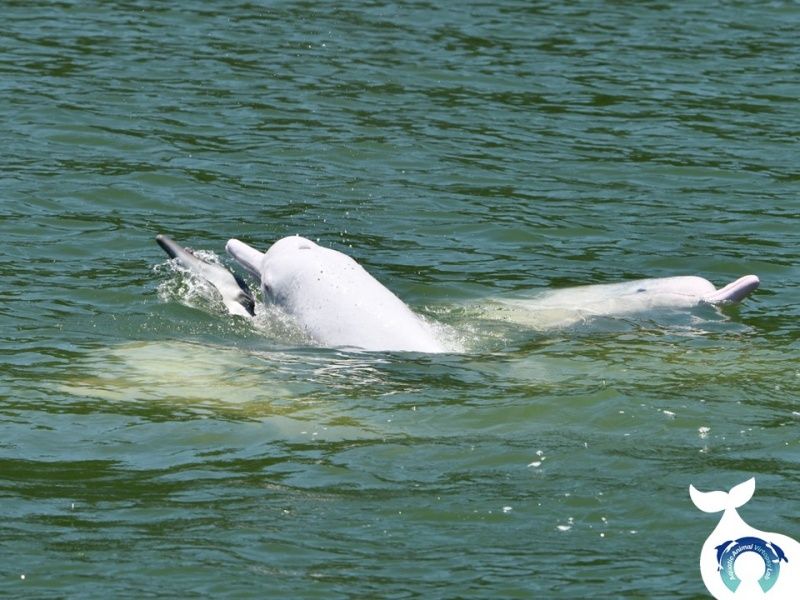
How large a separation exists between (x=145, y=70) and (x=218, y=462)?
12.7 metres

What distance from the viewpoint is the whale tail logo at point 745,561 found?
7.75 metres

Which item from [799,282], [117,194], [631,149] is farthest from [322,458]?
[631,149]

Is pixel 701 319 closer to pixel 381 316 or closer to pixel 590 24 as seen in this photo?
pixel 381 316

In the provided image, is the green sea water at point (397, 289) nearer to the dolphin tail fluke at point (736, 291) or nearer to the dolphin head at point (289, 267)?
the dolphin tail fluke at point (736, 291)

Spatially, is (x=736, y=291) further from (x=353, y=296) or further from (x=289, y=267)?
(x=289, y=267)

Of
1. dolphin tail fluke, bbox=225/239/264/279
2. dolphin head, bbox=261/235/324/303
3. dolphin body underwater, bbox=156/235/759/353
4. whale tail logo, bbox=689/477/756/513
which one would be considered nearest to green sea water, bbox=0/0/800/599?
whale tail logo, bbox=689/477/756/513

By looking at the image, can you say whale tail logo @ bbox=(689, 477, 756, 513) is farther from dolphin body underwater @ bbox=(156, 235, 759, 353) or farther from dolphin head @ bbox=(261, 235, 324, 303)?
dolphin head @ bbox=(261, 235, 324, 303)

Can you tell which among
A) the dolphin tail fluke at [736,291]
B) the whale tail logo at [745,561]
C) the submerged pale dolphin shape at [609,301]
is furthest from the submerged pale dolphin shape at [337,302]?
the whale tail logo at [745,561]

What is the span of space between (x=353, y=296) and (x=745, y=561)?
4938 mm

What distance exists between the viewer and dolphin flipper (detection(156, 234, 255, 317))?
13.1m

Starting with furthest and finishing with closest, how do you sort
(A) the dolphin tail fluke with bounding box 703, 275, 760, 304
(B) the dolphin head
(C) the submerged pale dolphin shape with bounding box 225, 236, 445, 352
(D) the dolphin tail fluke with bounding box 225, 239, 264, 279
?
1. (D) the dolphin tail fluke with bounding box 225, 239, 264, 279
2. (B) the dolphin head
3. (A) the dolphin tail fluke with bounding box 703, 275, 760, 304
4. (C) the submerged pale dolphin shape with bounding box 225, 236, 445, 352

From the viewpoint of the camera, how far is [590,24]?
978 inches

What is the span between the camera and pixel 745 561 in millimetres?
7902

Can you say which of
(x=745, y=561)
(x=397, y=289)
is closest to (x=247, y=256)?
(x=397, y=289)
